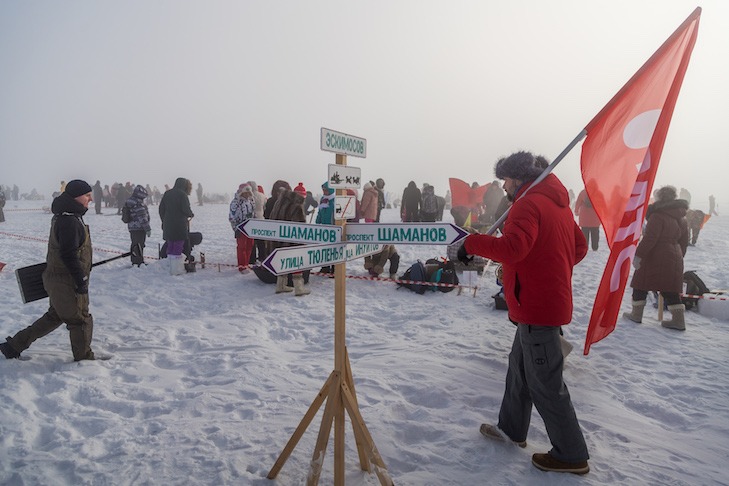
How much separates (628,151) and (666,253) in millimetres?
3547

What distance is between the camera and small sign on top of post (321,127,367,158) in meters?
2.56

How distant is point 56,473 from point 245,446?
3.90 feet

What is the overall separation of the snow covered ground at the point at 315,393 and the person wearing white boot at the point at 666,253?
18.7 inches

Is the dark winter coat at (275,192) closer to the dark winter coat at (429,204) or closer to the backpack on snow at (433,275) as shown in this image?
the backpack on snow at (433,275)

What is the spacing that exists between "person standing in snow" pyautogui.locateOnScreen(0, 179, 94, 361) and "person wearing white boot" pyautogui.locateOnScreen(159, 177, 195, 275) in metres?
4.27

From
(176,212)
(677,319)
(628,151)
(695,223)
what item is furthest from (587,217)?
(176,212)

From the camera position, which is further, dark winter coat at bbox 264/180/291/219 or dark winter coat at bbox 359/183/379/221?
dark winter coat at bbox 359/183/379/221

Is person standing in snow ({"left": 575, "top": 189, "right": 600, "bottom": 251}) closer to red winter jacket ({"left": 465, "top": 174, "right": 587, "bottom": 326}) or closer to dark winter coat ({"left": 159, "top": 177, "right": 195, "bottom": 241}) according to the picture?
dark winter coat ({"left": 159, "top": 177, "right": 195, "bottom": 241})

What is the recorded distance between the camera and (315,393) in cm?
412

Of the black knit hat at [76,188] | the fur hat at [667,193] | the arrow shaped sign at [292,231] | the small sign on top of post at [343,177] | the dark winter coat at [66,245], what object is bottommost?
the dark winter coat at [66,245]

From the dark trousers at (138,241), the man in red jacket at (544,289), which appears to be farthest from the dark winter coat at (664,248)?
the dark trousers at (138,241)

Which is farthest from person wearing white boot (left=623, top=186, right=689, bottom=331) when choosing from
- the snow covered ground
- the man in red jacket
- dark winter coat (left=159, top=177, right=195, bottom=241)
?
dark winter coat (left=159, top=177, right=195, bottom=241)

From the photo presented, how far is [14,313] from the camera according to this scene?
6156mm

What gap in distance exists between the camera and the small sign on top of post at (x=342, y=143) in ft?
8.39
